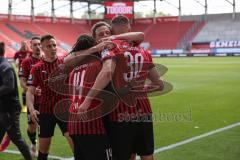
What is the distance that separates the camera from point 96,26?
4.18 metres

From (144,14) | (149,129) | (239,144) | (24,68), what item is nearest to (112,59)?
(149,129)

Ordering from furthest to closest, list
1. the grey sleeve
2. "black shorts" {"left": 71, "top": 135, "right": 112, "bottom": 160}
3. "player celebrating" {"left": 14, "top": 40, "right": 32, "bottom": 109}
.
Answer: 1. "player celebrating" {"left": 14, "top": 40, "right": 32, "bottom": 109}
2. the grey sleeve
3. "black shorts" {"left": 71, "top": 135, "right": 112, "bottom": 160}

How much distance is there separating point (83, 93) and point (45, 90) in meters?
1.92

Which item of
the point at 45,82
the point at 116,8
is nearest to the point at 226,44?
the point at 116,8

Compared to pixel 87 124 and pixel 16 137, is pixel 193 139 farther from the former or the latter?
pixel 87 124

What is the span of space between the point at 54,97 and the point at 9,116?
0.82 meters

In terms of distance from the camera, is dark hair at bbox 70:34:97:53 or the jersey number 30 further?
the jersey number 30

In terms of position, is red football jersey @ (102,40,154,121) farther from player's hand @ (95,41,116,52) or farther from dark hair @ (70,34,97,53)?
dark hair @ (70,34,97,53)

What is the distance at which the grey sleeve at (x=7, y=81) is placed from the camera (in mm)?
5719

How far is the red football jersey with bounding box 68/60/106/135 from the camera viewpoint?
12.8 ft

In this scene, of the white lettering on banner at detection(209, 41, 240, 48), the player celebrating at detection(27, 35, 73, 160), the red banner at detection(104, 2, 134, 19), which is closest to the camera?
the player celebrating at detection(27, 35, 73, 160)

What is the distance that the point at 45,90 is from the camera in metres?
5.71

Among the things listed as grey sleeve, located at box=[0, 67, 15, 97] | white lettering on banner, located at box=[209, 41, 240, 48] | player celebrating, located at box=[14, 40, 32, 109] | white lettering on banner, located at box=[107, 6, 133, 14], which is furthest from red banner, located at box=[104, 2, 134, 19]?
grey sleeve, located at box=[0, 67, 15, 97]

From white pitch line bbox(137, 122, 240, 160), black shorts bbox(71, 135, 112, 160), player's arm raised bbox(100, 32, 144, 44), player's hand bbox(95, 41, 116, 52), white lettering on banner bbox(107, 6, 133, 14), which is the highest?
white lettering on banner bbox(107, 6, 133, 14)
